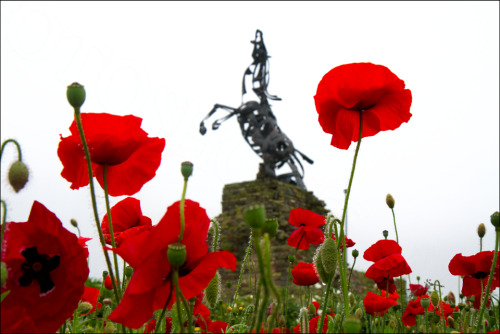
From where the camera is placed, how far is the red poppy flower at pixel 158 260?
691 mm

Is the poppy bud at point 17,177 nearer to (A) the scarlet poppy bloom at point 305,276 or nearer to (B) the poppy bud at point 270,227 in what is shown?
(B) the poppy bud at point 270,227

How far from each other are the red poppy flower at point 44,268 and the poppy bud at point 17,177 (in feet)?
0.28

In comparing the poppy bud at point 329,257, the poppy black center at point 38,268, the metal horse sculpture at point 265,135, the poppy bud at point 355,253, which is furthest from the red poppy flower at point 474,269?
the metal horse sculpture at point 265,135

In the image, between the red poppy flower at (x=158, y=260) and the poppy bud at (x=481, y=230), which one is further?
the poppy bud at (x=481, y=230)

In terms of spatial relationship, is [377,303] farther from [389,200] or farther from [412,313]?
[412,313]

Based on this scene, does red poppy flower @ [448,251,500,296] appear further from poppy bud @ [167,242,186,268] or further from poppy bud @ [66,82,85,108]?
poppy bud @ [66,82,85,108]

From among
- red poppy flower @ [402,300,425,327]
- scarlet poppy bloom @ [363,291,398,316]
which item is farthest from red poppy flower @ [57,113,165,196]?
red poppy flower @ [402,300,425,327]

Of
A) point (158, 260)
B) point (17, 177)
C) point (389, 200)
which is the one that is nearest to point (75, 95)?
point (17, 177)

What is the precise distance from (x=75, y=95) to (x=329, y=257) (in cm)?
57

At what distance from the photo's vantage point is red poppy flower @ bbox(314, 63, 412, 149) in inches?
44.4

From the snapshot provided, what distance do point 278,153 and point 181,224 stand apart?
1208cm

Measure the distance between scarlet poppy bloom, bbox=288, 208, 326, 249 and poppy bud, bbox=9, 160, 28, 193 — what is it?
3.99 ft

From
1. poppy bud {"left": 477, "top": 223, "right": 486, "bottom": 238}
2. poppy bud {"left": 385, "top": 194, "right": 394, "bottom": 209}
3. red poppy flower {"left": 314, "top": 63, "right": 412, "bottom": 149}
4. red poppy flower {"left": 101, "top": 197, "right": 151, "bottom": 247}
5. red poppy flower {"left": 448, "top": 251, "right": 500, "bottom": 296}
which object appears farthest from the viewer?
poppy bud {"left": 385, "top": 194, "right": 394, "bottom": 209}

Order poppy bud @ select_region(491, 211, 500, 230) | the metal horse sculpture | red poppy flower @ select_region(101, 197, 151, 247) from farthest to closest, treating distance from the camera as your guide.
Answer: the metal horse sculpture, red poppy flower @ select_region(101, 197, 151, 247), poppy bud @ select_region(491, 211, 500, 230)
